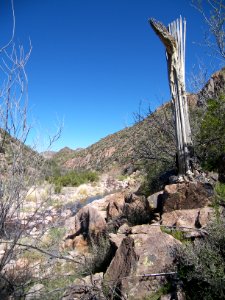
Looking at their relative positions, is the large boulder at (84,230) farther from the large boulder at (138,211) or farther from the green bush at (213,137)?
the green bush at (213,137)

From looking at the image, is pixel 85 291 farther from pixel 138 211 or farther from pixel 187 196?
pixel 138 211

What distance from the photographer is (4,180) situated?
4328 mm

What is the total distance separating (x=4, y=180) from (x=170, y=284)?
250cm

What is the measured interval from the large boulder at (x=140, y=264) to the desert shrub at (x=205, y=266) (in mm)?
281

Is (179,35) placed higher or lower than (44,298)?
higher

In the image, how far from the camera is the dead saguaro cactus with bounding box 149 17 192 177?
7.03 meters

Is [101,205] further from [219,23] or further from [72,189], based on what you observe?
[72,189]

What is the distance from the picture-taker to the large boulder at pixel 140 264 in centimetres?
402

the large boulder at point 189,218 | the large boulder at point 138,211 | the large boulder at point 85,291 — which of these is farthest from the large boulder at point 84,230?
the large boulder at point 85,291

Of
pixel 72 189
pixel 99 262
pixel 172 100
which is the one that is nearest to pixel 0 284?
pixel 99 262

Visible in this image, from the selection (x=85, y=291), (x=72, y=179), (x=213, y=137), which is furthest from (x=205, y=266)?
(x=72, y=179)

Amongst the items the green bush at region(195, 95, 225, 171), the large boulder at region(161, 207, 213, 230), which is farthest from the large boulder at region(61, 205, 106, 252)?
the green bush at region(195, 95, 225, 171)

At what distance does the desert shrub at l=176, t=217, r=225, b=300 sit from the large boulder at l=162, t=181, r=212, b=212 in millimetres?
1681

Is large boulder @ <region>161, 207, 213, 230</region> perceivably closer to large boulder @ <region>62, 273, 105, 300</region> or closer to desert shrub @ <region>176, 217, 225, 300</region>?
desert shrub @ <region>176, 217, 225, 300</region>
